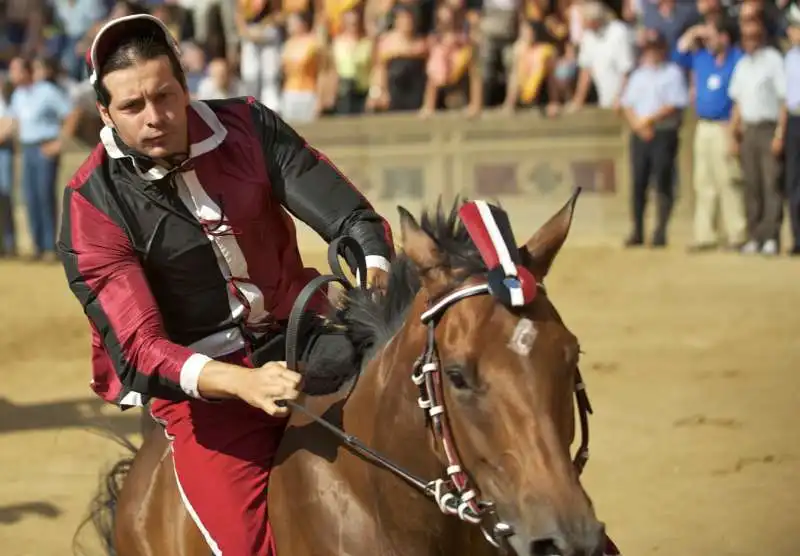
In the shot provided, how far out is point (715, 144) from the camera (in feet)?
47.9

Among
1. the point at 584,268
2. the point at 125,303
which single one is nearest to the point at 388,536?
the point at 125,303

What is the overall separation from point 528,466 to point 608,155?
13.0 meters

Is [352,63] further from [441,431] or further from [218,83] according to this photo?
[441,431]

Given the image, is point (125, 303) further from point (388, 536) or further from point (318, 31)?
point (318, 31)

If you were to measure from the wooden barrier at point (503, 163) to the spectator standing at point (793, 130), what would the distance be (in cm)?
167

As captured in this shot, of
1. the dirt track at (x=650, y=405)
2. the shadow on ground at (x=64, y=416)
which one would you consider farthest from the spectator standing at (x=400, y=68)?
the shadow on ground at (x=64, y=416)

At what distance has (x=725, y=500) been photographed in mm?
7125

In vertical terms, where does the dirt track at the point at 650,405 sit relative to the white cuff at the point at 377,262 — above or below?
below

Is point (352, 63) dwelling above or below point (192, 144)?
below

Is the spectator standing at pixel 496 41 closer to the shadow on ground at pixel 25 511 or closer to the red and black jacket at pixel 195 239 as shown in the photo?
the shadow on ground at pixel 25 511

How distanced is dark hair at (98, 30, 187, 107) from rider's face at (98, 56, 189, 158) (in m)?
0.01

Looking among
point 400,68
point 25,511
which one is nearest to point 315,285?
point 25,511

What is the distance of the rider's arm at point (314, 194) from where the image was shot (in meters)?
3.92

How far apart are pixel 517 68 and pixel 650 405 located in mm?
7427
